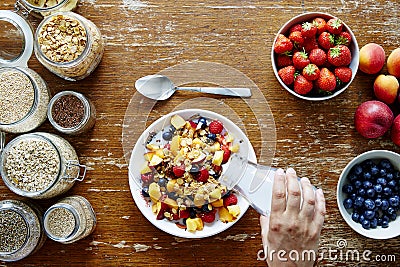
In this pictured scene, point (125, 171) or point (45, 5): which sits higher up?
point (45, 5)

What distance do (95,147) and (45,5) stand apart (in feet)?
1.36

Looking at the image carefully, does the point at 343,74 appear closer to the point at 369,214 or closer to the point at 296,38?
the point at 296,38

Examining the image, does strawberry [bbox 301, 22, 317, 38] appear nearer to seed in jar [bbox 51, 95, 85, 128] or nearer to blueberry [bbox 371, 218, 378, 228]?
blueberry [bbox 371, 218, 378, 228]

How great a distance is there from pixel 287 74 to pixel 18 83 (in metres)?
0.72

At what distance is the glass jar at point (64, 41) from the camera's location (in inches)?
56.9

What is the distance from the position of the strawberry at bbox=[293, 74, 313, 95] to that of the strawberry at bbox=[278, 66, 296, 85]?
2 centimetres

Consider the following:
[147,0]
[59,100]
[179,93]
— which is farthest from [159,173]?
[147,0]

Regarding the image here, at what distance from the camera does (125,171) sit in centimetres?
155

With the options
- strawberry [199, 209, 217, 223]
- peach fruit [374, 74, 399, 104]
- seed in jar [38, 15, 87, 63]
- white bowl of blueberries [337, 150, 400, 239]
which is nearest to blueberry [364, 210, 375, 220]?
white bowl of blueberries [337, 150, 400, 239]

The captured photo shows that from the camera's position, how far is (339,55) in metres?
1.45

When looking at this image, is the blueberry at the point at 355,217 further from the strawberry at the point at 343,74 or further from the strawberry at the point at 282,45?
the strawberry at the point at 282,45

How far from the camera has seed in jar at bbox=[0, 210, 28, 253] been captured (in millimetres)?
1474

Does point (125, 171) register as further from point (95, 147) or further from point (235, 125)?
point (235, 125)

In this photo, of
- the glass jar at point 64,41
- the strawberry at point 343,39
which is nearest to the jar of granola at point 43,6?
the glass jar at point 64,41
